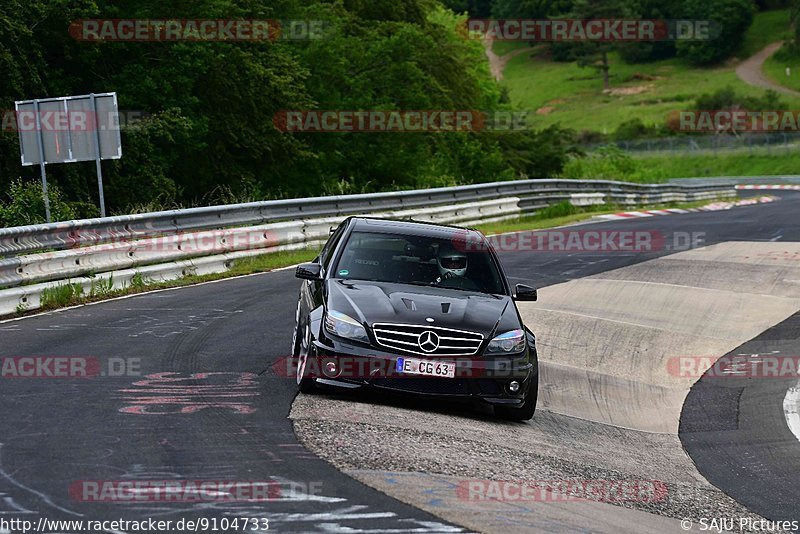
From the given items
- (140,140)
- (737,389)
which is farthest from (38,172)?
(737,389)

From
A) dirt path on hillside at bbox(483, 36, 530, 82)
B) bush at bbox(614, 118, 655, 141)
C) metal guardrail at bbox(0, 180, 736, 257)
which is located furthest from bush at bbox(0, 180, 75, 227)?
dirt path on hillside at bbox(483, 36, 530, 82)

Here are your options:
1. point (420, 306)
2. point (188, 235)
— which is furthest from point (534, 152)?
point (420, 306)

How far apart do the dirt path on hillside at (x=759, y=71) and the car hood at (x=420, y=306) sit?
118023 mm

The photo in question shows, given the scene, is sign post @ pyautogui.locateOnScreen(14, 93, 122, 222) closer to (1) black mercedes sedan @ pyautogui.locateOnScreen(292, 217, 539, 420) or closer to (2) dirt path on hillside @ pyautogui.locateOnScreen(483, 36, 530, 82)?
(1) black mercedes sedan @ pyautogui.locateOnScreen(292, 217, 539, 420)

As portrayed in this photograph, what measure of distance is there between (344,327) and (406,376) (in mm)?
667

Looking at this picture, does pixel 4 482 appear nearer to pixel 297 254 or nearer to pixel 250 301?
pixel 250 301

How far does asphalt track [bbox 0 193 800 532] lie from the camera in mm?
6469

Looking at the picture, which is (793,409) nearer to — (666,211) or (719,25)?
(666,211)

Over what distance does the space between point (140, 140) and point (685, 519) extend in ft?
83.3

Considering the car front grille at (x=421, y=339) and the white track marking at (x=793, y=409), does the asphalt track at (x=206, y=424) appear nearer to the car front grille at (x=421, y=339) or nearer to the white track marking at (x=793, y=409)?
the white track marking at (x=793, y=409)

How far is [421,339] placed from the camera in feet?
31.0

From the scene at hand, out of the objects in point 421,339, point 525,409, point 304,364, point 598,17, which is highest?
point 598,17

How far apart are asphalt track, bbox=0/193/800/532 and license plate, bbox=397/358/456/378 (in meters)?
0.97

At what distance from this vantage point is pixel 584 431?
426 inches
